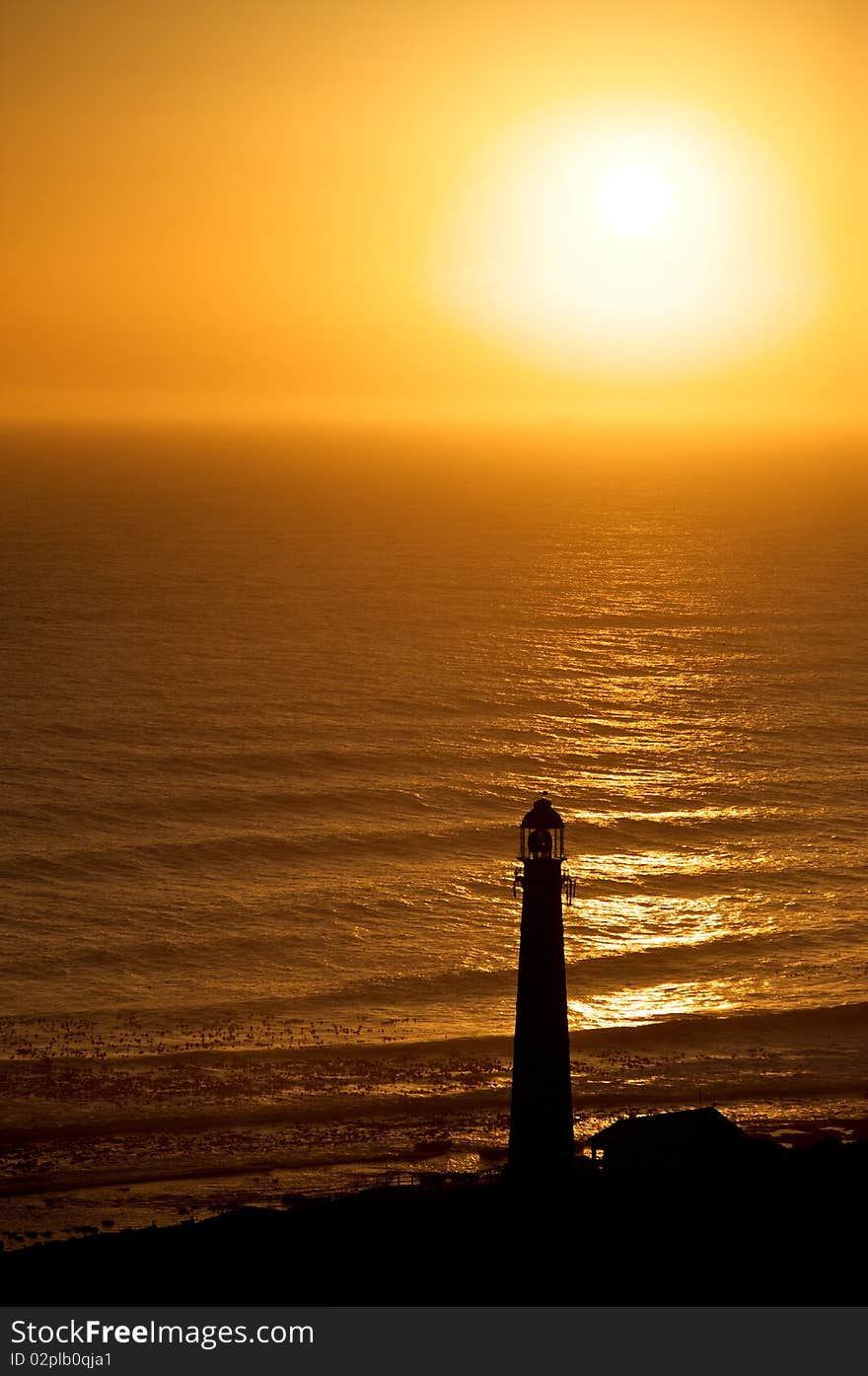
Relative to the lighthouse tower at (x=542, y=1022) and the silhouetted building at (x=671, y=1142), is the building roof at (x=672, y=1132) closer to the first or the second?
the silhouetted building at (x=671, y=1142)

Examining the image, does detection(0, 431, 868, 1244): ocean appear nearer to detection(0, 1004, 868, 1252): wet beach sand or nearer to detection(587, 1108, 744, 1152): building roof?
detection(0, 1004, 868, 1252): wet beach sand

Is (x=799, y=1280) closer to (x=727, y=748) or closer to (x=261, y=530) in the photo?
(x=727, y=748)

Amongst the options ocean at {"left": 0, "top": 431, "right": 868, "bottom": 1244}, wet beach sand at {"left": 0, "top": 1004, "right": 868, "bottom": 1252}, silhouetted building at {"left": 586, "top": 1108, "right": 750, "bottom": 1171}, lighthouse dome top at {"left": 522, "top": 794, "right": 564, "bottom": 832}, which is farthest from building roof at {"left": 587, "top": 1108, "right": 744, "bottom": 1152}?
A: lighthouse dome top at {"left": 522, "top": 794, "right": 564, "bottom": 832}

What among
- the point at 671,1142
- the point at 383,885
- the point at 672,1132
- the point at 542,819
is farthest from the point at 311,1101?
the point at 542,819

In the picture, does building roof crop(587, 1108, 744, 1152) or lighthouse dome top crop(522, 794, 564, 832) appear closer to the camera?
lighthouse dome top crop(522, 794, 564, 832)

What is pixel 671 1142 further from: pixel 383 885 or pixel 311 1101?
pixel 383 885

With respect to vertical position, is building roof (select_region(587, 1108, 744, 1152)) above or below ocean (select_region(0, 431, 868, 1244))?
below
